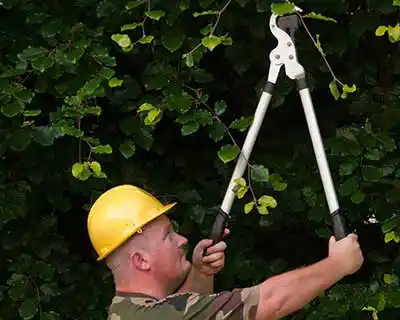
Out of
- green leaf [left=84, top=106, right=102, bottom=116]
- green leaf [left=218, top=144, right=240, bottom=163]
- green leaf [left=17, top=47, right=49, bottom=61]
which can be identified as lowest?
green leaf [left=218, top=144, right=240, bottom=163]

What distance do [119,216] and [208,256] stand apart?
0.36 meters

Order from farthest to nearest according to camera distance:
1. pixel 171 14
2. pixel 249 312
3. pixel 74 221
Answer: pixel 74 221 < pixel 171 14 < pixel 249 312

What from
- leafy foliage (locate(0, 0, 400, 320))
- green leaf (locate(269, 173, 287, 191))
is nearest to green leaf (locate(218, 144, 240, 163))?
leafy foliage (locate(0, 0, 400, 320))

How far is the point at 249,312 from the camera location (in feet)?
10.1

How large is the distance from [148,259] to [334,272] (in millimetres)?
555

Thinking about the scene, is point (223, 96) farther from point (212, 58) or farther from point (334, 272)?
point (334, 272)

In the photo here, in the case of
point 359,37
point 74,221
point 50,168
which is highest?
point 359,37

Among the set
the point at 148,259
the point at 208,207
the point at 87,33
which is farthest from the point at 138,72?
the point at 148,259

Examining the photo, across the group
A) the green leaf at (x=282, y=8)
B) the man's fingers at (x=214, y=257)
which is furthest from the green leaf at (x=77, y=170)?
the green leaf at (x=282, y=8)

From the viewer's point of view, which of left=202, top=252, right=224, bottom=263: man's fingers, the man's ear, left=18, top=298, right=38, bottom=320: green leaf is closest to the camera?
the man's ear

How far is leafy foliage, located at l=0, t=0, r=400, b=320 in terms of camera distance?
397 centimetres

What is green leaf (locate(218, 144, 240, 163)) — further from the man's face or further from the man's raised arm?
the man's raised arm

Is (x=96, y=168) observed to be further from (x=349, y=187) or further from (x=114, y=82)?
(x=349, y=187)

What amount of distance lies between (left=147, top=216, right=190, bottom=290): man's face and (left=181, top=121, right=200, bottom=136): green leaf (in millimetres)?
667
